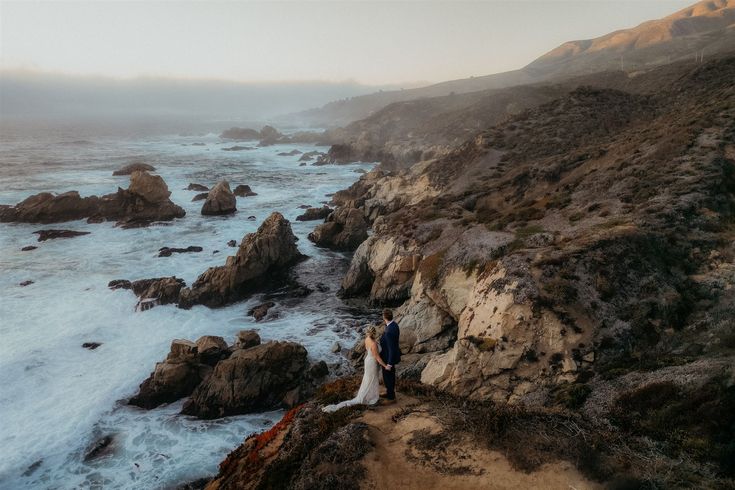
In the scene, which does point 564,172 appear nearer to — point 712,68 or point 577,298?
point 577,298

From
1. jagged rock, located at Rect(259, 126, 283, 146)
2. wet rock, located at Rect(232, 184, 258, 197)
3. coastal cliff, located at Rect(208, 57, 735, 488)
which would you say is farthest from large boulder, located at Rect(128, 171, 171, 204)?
jagged rock, located at Rect(259, 126, 283, 146)

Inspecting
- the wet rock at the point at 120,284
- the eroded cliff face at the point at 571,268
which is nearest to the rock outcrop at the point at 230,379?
the eroded cliff face at the point at 571,268

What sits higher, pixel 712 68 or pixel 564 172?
pixel 712 68

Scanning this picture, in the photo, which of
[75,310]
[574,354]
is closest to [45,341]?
[75,310]

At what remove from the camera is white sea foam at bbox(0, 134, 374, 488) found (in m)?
17.1

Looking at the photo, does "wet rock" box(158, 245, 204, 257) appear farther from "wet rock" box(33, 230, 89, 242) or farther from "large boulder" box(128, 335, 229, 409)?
"large boulder" box(128, 335, 229, 409)

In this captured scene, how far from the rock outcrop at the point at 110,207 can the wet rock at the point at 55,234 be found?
4.14 meters

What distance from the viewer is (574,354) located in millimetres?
14328

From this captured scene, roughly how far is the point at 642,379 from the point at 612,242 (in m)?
7.67

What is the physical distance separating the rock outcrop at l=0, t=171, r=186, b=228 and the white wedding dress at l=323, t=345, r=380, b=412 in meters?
44.0

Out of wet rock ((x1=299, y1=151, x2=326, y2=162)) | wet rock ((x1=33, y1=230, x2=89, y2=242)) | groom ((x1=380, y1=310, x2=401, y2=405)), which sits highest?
wet rock ((x1=299, y1=151, x2=326, y2=162))

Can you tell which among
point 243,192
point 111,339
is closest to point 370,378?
point 111,339

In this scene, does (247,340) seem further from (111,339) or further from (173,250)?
(173,250)

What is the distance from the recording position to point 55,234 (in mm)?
43562
